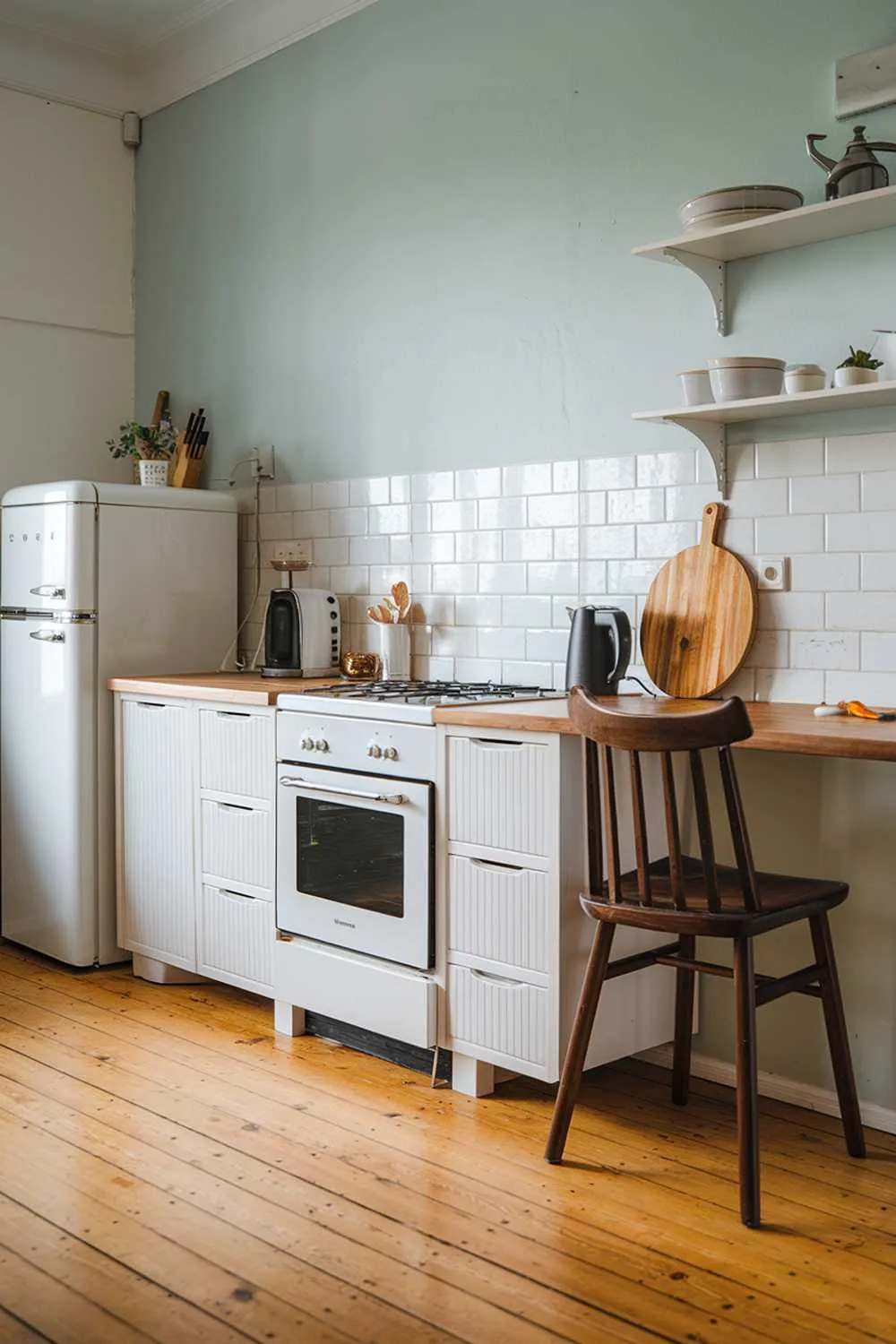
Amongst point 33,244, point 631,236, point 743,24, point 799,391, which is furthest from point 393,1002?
point 33,244

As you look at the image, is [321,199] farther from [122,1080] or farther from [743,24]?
[122,1080]

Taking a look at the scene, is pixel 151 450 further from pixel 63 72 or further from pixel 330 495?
pixel 63 72

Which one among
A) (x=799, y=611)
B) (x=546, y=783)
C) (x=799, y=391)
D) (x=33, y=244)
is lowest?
(x=546, y=783)

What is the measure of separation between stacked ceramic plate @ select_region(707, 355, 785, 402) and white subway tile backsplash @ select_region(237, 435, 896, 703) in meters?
0.17

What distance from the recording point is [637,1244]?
7.61 ft

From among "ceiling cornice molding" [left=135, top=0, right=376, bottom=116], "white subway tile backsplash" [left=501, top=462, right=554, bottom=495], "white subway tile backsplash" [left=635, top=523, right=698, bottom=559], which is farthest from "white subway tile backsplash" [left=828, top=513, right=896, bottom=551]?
"ceiling cornice molding" [left=135, top=0, right=376, bottom=116]

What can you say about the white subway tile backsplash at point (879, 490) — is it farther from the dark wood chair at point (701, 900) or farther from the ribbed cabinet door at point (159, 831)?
the ribbed cabinet door at point (159, 831)

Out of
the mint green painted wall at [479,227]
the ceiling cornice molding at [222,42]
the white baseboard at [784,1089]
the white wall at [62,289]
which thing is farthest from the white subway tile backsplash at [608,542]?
the white wall at [62,289]

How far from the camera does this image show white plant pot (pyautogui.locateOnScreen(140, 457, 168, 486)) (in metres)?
4.61

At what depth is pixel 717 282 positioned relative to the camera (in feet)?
10.2

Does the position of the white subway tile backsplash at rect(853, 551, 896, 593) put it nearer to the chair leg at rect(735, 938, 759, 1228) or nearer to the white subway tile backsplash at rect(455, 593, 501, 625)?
the chair leg at rect(735, 938, 759, 1228)

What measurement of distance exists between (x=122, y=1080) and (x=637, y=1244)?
4.52ft

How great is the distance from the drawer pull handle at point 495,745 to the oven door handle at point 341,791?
0.85 ft

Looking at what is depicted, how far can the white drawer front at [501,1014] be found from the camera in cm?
285
